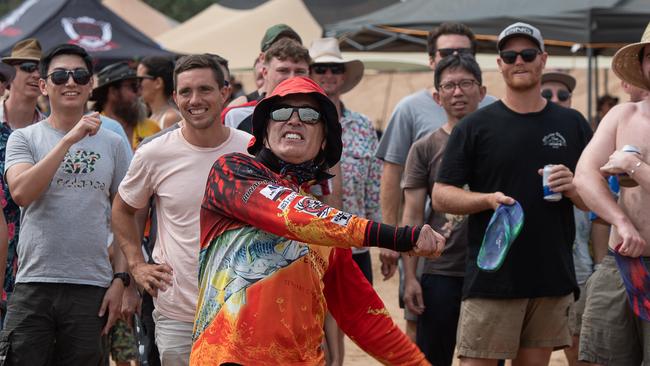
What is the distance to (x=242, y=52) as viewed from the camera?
23.3 meters

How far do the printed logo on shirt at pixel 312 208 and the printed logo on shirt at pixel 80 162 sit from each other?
8.67 feet

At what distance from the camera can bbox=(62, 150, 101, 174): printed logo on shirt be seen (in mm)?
6180

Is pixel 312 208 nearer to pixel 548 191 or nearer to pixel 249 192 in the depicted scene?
pixel 249 192

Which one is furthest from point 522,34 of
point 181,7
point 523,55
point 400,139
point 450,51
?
point 181,7

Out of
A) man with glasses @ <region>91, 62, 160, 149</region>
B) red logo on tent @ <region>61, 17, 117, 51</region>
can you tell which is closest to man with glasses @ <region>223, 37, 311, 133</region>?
man with glasses @ <region>91, 62, 160, 149</region>

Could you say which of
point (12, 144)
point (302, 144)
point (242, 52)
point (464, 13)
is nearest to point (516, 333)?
point (302, 144)

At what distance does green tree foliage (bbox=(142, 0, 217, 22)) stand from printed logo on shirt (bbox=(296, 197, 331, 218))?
170ft

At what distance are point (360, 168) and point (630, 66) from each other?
2.47 metres

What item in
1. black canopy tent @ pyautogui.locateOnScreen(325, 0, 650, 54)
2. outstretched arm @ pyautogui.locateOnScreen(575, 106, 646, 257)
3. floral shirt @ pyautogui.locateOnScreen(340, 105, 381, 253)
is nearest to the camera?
outstretched arm @ pyautogui.locateOnScreen(575, 106, 646, 257)

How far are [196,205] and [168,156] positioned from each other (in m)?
0.28

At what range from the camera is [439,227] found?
705 centimetres

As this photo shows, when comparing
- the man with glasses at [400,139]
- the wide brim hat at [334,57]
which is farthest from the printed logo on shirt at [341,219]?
the wide brim hat at [334,57]

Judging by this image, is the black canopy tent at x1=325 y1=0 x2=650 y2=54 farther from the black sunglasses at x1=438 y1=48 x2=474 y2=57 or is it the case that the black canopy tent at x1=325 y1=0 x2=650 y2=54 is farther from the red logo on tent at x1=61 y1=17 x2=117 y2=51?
the red logo on tent at x1=61 y1=17 x2=117 y2=51

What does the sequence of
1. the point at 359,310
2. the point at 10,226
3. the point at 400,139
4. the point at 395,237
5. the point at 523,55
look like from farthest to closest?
the point at 400,139
the point at 10,226
the point at 523,55
the point at 359,310
the point at 395,237
